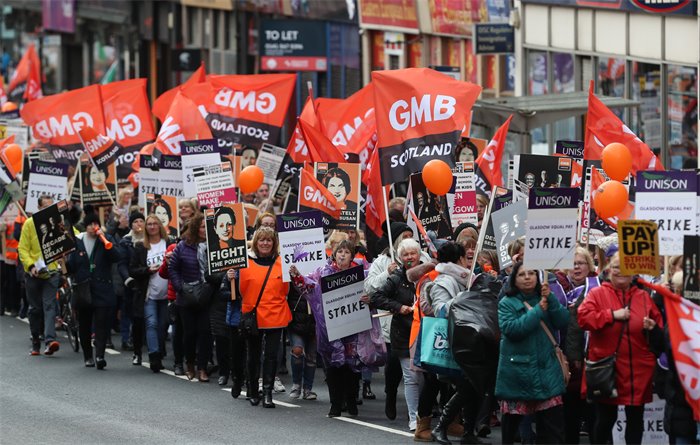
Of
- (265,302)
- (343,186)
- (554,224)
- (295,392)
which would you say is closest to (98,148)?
(343,186)

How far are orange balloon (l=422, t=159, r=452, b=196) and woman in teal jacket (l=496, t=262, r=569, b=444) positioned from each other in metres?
3.89

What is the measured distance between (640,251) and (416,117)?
5.70 meters

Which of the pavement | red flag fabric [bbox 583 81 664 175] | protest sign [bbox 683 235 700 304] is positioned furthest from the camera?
red flag fabric [bbox 583 81 664 175]

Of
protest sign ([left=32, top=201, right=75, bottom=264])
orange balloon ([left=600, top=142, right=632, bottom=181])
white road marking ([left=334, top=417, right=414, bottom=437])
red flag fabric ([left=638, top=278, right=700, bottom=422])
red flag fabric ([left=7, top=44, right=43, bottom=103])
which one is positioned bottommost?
white road marking ([left=334, top=417, right=414, bottom=437])

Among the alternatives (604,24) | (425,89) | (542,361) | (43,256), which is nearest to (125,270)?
(43,256)

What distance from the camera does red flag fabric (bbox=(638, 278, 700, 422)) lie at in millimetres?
11102

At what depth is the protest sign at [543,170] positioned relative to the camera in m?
16.9

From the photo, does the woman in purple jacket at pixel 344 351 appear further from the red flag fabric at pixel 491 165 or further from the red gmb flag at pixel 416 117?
the red flag fabric at pixel 491 165

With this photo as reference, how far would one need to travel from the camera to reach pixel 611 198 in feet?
47.0

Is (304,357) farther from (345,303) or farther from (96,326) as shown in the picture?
(96,326)

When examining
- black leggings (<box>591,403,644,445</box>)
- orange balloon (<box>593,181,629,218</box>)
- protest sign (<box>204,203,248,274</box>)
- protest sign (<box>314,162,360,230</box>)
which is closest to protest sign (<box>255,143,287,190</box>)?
protest sign (<box>314,162,360,230</box>)

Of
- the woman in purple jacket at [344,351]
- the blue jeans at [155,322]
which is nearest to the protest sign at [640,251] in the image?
the woman in purple jacket at [344,351]

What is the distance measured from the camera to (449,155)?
1680 cm

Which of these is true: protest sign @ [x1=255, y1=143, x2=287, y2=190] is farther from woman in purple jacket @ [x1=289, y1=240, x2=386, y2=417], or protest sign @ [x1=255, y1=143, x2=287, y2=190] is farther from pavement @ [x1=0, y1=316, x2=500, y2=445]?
woman in purple jacket @ [x1=289, y1=240, x2=386, y2=417]
